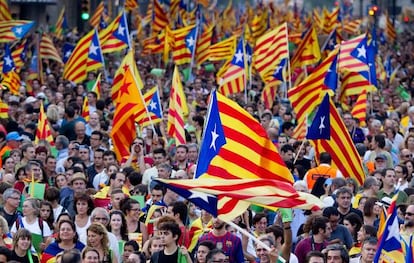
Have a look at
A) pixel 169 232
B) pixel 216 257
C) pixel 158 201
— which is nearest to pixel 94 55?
pixel 158 201

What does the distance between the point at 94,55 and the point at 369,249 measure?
1606cm

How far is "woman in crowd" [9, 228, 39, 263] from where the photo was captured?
1273cm

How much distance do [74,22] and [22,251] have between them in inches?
2137

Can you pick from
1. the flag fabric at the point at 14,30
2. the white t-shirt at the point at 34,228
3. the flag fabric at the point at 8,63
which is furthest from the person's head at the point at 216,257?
the flag fabric at the point at 14,30

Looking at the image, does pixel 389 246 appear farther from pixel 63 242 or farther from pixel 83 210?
pixel 83 210

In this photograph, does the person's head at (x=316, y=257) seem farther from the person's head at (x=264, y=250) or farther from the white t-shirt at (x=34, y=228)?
the white t-shirt at (x=34, y=228)

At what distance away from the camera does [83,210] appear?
1437cm

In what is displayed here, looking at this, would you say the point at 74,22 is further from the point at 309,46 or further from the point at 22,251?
the point at 22,251

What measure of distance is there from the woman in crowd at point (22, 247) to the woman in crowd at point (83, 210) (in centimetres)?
145

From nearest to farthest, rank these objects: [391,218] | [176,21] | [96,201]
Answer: [391,218] → [96,201] → [176,21]

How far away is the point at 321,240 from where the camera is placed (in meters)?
13.4

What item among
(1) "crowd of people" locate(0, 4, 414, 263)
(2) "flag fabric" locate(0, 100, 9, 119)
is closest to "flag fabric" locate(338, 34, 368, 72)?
(1) "crowd of people" locate(0, 4, 414, 263)

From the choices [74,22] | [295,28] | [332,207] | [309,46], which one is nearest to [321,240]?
[332,207]

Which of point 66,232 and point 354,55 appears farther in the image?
point 354,55
